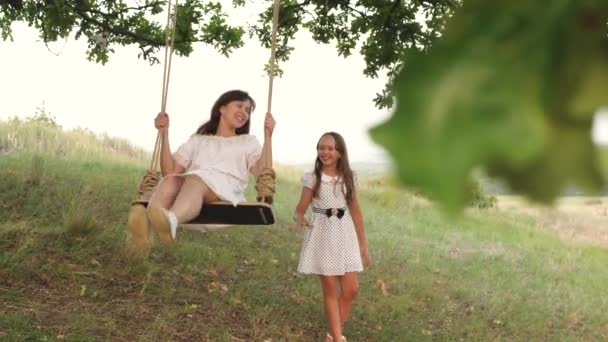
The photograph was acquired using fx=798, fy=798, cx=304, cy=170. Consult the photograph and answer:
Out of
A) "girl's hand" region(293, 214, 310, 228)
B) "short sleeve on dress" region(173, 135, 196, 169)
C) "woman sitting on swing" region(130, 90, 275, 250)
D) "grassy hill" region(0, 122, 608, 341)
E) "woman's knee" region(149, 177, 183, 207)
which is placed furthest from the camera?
"grassy hill" region(0, 122, 608, 341)

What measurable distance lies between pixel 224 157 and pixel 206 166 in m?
0.15

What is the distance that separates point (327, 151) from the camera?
18.2 ft

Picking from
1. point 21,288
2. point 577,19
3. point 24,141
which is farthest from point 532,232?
point 577,19

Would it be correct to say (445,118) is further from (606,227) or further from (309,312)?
(606,227)

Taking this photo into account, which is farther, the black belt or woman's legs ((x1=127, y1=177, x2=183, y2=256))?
the black belt

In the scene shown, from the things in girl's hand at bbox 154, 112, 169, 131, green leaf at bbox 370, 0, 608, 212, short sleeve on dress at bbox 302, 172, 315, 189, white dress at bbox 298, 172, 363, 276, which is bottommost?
white dress at bbox 298, 172, 363, 276

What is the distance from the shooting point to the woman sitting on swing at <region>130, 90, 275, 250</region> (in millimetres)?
4793

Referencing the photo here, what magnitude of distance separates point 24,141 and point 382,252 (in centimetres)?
676

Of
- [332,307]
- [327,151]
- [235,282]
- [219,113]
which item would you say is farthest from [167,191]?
[235,282]

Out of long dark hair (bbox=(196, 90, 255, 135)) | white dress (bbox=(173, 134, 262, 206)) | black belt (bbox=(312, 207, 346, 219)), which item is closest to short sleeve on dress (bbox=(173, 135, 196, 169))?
white dress (bbox=(173, 134, 262, 206))

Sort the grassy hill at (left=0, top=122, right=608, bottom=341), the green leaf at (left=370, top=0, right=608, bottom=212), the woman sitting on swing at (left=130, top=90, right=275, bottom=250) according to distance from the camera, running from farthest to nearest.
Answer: the grassy hill at (left=0, top=122, right=608, bottom=341) → the woman sitting on swing at (left=130, top=90, right=275, bottom=250) → the green leaf at (left=370, top=0, right=608, bottom=212)

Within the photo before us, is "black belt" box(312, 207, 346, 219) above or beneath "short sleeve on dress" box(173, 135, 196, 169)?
beneath

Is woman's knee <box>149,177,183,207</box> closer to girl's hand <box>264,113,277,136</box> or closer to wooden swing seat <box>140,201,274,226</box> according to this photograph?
wooden swing seat <box>140,201,274,226</box>

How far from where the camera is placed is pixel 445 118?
0.35 metres
